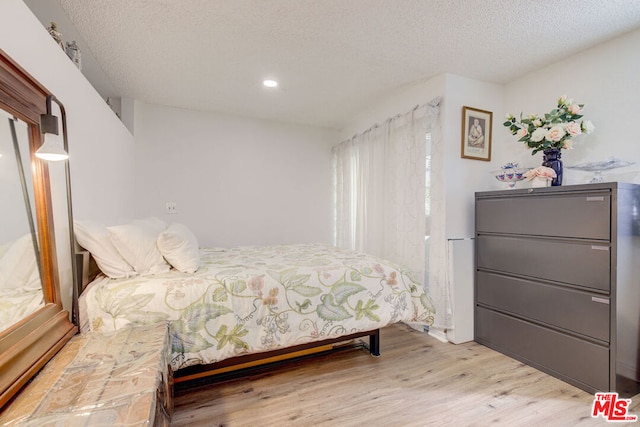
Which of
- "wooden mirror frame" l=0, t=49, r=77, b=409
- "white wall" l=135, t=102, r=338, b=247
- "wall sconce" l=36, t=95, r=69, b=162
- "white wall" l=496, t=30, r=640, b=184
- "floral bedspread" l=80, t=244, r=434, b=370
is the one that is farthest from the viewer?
"white wall" l=135, t=102, r=338, b=247

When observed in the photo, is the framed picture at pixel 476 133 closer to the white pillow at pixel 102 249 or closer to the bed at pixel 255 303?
the bed at pixel 255 303

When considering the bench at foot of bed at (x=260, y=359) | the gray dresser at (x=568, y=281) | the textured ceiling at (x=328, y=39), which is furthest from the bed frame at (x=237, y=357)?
the textured ceiling at (x=328, y=39)

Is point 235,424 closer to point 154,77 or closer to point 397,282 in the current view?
→ point 397,282

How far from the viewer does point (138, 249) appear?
1.78 meters

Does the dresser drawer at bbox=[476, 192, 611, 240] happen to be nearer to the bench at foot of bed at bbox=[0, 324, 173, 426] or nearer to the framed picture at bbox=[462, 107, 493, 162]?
the framed picture at bbox=[462, 107, 493, 162]

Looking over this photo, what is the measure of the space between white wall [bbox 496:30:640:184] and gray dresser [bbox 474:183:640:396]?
466 millimetres

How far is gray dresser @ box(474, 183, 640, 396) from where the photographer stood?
1.75 m

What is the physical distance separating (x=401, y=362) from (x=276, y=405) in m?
1.00

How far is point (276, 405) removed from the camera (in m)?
1.72

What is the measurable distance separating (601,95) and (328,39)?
2.06m

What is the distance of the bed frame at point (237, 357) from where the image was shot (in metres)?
1.68

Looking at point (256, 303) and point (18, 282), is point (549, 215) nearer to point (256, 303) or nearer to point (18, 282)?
point (256, 303)

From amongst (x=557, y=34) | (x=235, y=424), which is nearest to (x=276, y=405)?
(x=235, y=424)

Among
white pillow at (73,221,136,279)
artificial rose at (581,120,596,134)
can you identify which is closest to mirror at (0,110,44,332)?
white pillow at (73,221,136,279)
